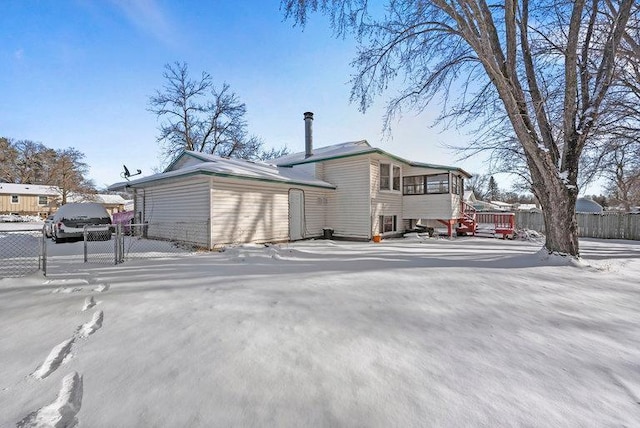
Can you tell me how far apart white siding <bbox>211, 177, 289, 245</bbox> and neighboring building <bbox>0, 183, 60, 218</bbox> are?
36390mm

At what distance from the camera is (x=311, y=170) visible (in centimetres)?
1454

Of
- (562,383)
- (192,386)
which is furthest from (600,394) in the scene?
(192,386)

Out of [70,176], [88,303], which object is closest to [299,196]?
[88,303]

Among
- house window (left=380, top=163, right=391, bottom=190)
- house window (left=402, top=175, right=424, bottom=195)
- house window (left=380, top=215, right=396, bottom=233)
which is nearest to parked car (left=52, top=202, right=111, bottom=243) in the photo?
house window (left=380, top=215, right=396, bottom=233)

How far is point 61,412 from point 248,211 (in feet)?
30.0

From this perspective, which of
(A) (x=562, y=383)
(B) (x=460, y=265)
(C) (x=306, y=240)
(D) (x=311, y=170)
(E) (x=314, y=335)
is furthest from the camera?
(D) (x=311, y=170)

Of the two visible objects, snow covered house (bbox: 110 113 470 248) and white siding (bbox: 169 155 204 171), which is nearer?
snow covered house (bbox: 110 113 470 248)

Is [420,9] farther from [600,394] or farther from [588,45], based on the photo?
[600,394]

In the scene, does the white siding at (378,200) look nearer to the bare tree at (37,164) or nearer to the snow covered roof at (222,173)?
the snow covered roof at (222,173)

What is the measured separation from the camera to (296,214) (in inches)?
499

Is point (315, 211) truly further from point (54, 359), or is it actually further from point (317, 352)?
point (54, 359)

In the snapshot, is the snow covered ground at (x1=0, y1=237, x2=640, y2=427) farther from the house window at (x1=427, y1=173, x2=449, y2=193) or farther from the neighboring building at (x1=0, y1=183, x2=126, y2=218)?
the neighboring building at (x1=0, y1=183, x2=126, y2=218)

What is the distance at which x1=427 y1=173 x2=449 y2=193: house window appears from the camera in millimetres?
14423

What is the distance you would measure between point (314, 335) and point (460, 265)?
4.94 metres
